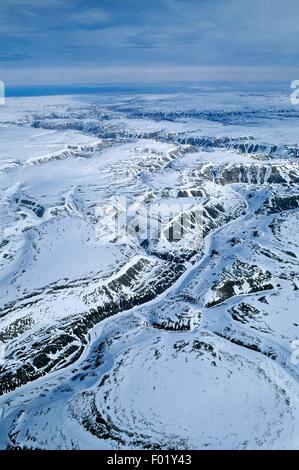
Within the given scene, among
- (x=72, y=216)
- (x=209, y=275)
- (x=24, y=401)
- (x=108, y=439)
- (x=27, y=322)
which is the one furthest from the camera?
(x=72, y=216)

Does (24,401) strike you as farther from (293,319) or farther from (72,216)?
(72,216)

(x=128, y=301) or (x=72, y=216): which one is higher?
(x=72, y=216)

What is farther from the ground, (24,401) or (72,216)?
(72,216)

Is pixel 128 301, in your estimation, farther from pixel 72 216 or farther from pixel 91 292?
pixel 72 216

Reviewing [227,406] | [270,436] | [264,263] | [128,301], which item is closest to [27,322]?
[128,301]

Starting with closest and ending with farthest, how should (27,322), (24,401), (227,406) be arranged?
(227,406) < (24,401) < (27,322)

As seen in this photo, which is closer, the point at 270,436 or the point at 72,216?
the point at 270,436

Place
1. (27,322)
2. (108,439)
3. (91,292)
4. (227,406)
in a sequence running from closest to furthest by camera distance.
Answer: (108,439)
(227,406)
(27,322)
(91,292)

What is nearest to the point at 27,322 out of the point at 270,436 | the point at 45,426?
the point at 45,426

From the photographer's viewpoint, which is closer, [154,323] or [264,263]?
[154,323]
